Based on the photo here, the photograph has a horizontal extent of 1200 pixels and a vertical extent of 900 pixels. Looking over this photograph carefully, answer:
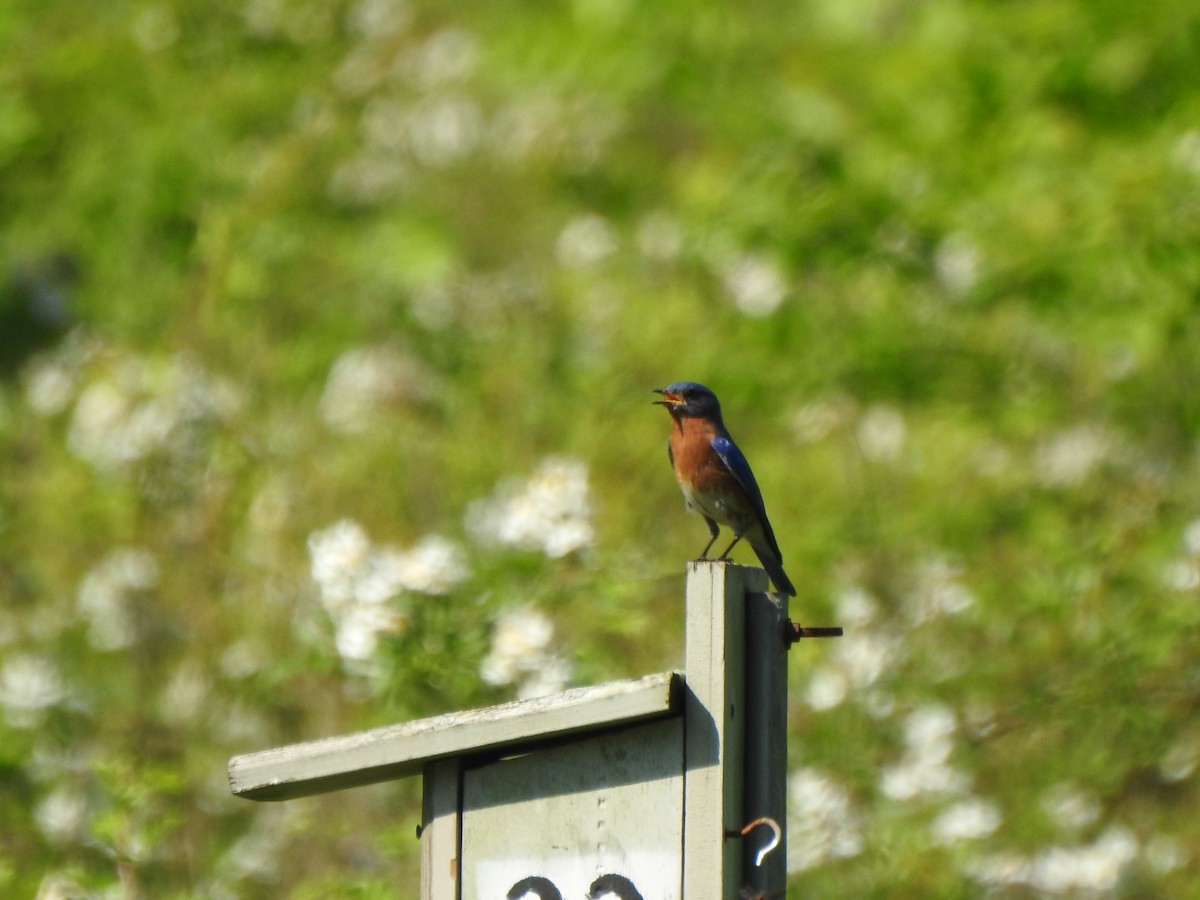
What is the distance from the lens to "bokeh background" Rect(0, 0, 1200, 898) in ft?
13.9

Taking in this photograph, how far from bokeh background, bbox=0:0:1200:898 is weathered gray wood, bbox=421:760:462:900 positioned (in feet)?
3.88

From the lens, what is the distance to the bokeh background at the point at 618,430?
425cm

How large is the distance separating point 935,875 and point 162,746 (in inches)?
96.1

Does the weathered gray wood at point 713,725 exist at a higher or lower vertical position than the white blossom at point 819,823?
lower

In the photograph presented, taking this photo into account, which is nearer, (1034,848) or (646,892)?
(646,892)

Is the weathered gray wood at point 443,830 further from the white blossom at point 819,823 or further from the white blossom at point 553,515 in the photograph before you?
the white blossom at point 819,823

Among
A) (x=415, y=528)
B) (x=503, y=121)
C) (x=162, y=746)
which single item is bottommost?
(x=162, y=746)

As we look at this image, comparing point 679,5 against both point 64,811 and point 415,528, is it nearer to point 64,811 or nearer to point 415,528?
point 415,528

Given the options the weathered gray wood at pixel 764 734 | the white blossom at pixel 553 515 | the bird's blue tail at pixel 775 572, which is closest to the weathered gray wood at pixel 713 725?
the weathered gray wood at pixel 764 734

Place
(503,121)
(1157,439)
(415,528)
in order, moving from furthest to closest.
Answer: (503,121) → (415,528) → (1157,439)

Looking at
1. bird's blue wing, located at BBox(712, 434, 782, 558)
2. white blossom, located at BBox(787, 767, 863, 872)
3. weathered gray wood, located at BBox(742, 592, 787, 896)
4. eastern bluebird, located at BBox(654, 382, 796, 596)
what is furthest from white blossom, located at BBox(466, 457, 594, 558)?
weathered gray wood, located at BBox(742, 592, 787, 896)

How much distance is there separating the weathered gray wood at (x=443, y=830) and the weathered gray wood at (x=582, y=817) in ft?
0.05

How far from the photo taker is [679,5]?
5.49 meters

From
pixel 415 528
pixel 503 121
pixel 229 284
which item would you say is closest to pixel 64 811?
pixel 415 528
